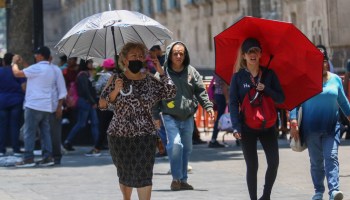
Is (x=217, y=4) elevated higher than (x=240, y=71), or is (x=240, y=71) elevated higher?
(x=217, y=4)

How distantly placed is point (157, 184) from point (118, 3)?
154 feet

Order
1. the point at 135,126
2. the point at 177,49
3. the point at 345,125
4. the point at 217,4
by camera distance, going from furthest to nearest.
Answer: the point at 217,4 < the point at 345,125 < the point at 177,49 < the point at 135,126

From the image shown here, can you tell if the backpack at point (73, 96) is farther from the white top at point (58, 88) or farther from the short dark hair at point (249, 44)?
the short dark hair at point (249, 44)

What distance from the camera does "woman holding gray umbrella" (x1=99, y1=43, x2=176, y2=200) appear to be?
10922mm

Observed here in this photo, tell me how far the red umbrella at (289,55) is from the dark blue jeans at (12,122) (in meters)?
8.21

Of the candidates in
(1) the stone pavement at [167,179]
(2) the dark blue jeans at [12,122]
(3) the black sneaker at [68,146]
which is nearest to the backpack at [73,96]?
(3) the black sneaker at [68,146]

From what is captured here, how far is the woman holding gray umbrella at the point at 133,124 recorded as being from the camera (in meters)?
10.9

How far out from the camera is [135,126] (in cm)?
1092

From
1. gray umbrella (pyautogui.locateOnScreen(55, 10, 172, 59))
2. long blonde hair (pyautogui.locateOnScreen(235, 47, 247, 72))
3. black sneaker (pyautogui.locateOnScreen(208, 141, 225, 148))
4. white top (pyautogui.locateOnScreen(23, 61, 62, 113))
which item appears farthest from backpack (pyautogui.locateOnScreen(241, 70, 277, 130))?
black sneaker (pyautogui.locateOnScreen(208, 141, 225, 148))

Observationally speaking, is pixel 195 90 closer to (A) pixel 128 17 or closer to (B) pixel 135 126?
(A) pixel 128 17

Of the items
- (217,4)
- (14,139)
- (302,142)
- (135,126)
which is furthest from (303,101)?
(217,4)

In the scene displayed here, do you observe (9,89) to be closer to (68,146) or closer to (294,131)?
(68,146)

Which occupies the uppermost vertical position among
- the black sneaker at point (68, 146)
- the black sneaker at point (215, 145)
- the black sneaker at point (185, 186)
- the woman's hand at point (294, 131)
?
the woman's hand at point (294, 131)

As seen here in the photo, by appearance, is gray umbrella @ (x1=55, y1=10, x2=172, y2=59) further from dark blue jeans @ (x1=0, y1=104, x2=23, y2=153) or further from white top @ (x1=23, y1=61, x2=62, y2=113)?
dark blue jeans @ (x1=0, y1=104, x2=23, y2=153)
